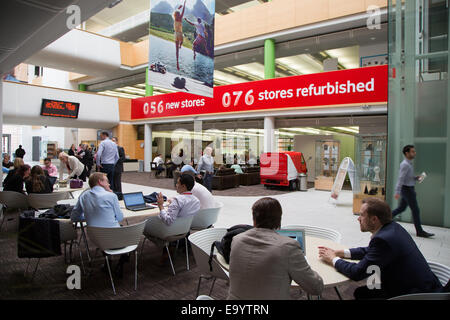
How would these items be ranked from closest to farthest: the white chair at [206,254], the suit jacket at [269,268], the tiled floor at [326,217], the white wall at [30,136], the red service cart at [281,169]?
the suit jacket at [269,268] → the white chair at [206,254] → the tiled floor at [326,217] → the red service cart at [281,169] → the white wall at [30,136]

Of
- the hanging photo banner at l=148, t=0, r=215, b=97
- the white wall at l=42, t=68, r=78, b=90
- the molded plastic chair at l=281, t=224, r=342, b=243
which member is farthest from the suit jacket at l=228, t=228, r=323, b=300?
the white wall at l=42, t=68, r=78, b=90

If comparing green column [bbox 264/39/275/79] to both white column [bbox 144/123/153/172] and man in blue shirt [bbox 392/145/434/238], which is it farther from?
white column [bbox 144/123/153/172]

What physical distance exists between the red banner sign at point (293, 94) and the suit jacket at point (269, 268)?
352 inches

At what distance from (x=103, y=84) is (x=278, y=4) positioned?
538 inches

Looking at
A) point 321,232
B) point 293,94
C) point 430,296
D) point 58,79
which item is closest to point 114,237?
point 321,232

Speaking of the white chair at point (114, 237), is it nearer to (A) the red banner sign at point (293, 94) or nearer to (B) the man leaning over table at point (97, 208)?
(B) the man leaning over table at point (97, 208)

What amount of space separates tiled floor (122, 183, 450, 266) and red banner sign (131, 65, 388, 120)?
129 inches

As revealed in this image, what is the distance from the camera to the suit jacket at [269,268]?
5.02ft

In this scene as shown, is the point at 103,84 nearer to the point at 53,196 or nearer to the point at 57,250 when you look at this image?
the point at 53,196

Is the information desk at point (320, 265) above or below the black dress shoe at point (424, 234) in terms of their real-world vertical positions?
above

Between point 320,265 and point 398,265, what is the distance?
1.56ft

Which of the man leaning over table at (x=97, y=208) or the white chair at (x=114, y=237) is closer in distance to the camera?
the white chair at (x=114, y=237)

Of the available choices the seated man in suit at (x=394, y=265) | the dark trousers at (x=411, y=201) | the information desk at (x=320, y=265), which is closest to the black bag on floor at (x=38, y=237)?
the information desk at (x=320, y=265)

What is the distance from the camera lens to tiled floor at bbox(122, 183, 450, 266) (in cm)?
458
